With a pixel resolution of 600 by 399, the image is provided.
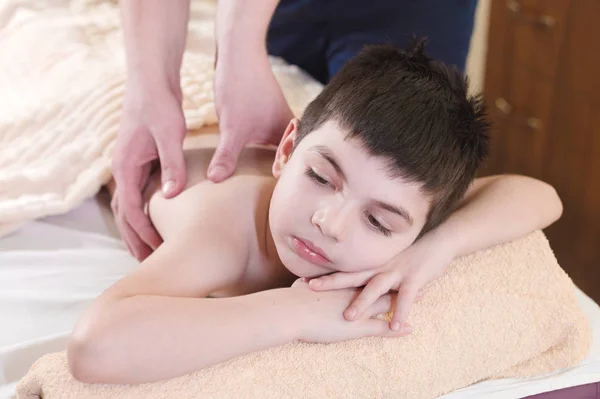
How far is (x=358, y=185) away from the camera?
0.85m

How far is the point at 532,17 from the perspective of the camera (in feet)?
6.98

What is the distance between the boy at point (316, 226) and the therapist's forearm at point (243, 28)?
0.18m

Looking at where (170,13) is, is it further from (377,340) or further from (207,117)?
(377,340)

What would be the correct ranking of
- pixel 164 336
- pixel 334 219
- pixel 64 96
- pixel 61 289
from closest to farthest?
1. pixel 164 336
2. pixel 334 219
3. pixel 61 289
4. pixel 64 96

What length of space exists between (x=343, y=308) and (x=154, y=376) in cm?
25

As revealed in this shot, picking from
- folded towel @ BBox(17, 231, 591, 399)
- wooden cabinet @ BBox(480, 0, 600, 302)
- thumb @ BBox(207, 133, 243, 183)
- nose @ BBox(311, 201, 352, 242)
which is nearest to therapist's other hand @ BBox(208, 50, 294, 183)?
thumb @ BBox(207, 133, 243, 183)

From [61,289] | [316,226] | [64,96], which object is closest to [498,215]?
[316,226]

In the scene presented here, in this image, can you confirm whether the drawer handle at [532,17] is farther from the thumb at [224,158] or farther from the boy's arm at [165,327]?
the boy's arm at [165,327]

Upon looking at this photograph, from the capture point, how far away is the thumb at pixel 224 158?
1036mm

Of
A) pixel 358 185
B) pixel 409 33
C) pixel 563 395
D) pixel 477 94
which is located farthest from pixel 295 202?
pixel 409 33

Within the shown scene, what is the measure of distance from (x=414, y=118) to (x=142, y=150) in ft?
1.49

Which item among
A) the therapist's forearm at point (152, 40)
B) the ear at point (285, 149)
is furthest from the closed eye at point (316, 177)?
the therapist's forearm at point (152, 40)

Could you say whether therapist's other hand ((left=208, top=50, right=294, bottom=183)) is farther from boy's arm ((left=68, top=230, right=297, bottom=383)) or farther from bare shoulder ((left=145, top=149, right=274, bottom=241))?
boy's arm ((left=68, top=230, right=297, bottom=383))

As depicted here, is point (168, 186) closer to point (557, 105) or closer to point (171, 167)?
point (171, 167)
